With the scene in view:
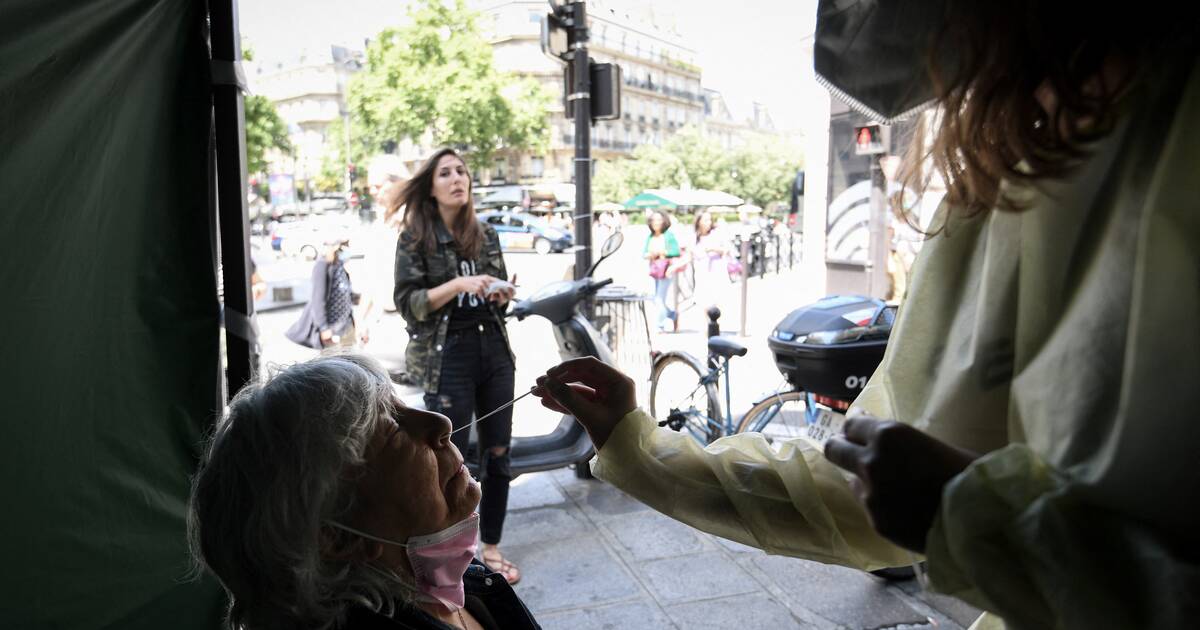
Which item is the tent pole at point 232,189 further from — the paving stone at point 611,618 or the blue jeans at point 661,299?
the blue jeans at point 661,299

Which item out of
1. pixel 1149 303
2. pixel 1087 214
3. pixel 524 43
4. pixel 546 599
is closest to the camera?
pixel 1149 303

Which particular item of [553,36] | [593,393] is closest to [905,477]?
[593,393]

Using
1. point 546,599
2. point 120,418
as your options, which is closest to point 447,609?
point 120,418

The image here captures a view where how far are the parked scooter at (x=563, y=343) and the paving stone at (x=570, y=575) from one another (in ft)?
1.69

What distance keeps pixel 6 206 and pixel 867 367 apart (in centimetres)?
339

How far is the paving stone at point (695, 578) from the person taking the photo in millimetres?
3805

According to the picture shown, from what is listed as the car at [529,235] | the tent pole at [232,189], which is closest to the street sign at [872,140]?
the tent pole at [232,189]

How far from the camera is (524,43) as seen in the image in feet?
242

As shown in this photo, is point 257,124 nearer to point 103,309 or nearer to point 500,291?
point 500,291

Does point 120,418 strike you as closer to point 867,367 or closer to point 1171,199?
point 1171,199

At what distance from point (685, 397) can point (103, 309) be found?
13.0 feet

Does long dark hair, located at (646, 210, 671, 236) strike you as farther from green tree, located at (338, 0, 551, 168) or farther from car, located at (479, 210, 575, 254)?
green tree, located at (338, 0, 551, 168)

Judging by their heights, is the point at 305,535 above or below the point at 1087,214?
below

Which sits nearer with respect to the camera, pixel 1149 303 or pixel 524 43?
pixel 1149 303
